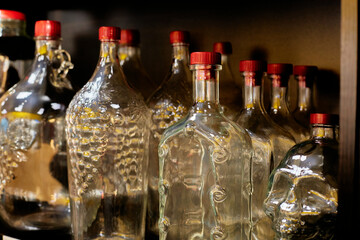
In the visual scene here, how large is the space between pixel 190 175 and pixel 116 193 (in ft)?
0.54

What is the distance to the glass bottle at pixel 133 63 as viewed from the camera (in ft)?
3.36

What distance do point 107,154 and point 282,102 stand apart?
0.98 feet

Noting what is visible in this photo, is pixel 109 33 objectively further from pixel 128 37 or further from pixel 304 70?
pixel 304 70

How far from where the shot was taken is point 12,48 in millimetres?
1119

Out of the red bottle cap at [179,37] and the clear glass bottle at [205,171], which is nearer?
the clear glass bottle at [205,171]

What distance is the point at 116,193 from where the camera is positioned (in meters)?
0.82

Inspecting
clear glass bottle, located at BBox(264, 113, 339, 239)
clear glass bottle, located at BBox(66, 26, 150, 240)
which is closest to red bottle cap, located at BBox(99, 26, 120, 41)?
clear glass bottle, located at BBox(66, 26, 150, 240)

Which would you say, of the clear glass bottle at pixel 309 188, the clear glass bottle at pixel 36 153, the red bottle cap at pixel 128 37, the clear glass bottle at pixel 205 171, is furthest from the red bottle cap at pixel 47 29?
the clear glass bottle at pixel 309 188

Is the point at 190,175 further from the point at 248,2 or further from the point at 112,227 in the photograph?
the point at 248,2

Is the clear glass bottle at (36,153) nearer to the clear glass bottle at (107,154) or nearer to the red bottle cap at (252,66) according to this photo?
the clear glass bottle at (107,154)

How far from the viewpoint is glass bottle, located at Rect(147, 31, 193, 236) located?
0.85 metres

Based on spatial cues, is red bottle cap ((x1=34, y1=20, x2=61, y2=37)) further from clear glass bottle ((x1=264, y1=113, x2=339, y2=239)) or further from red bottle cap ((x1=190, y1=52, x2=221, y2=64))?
clear glass bottle ((x1=264, y1=113, x2=339, y2=239))

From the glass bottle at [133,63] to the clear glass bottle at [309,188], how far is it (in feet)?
1.41

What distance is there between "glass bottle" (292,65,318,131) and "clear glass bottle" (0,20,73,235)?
1.39 feet
